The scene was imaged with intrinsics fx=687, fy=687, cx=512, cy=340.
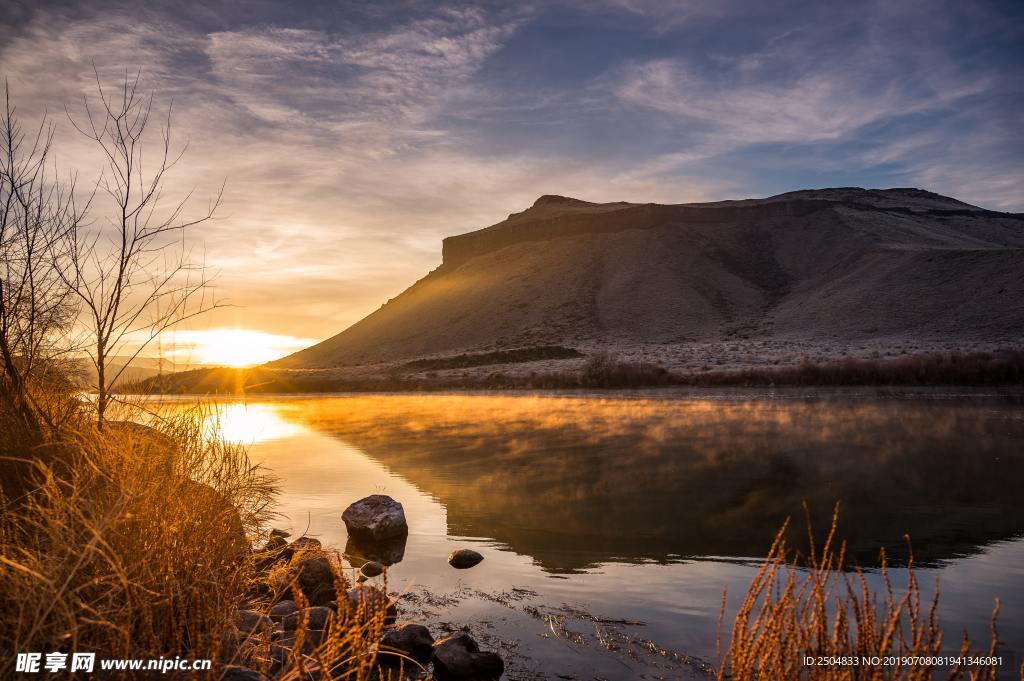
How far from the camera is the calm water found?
7496 mm

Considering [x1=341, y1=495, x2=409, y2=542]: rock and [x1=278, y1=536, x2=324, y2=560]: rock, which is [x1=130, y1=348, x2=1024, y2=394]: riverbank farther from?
[x1=278, y1=536, x2=324, y2=560]: rock

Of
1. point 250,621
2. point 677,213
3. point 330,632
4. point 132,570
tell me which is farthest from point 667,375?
point 677,213

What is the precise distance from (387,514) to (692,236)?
Answer: 125093 mm

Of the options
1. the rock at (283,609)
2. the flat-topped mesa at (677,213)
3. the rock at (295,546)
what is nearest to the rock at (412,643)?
the rock at (283,609)

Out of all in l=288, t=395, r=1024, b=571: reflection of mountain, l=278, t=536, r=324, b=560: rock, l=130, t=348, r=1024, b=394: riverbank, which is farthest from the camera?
l=130, t=348, r=1024, b=394: riverbank

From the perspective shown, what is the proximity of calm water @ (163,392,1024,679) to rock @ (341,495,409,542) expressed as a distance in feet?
1.30

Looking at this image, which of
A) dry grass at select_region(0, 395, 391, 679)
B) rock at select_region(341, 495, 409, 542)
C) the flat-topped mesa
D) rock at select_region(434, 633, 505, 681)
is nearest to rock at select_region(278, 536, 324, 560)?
dry grass at select_region(0, 395, 391, 679)

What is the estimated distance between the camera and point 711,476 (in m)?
16.6

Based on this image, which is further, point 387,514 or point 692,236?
point 692,236

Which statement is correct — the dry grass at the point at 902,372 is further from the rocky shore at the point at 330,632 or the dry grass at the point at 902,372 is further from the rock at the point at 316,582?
the rock at the point at 316,582

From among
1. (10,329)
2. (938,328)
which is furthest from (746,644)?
(938,328)

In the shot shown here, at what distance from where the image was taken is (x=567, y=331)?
100312mm

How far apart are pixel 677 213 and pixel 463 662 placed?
13742cm

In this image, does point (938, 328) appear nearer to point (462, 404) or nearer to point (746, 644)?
point (462, 404)
